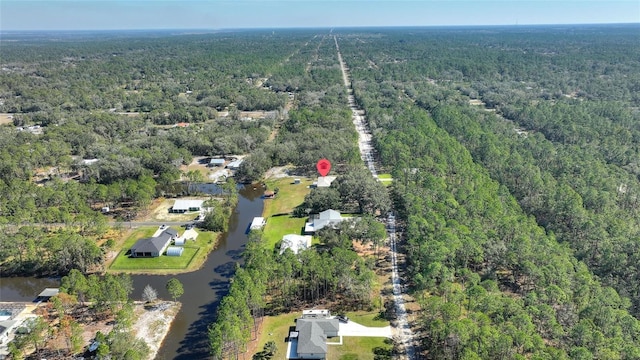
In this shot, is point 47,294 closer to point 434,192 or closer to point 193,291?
point 193,291

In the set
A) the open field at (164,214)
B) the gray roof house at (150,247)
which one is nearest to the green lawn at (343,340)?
the gray roof house at (150,247)

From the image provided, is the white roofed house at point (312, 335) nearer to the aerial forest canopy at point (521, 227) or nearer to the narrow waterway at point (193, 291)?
the narrow waterway at point (193, 291)

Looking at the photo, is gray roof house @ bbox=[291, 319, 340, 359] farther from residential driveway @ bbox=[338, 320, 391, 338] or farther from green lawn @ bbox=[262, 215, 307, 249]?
green lawn @ bbox=[262, 215, 307, 249]

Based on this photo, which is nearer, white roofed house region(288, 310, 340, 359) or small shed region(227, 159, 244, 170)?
white roofed house region(288, 310, 340, 359)

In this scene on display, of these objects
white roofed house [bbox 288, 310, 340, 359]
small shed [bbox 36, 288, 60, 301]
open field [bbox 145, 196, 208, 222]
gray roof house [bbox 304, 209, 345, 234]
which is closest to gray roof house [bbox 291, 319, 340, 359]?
white roofed house [bbox 288, 310, 340, 359]

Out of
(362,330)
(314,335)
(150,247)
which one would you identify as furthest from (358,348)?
(150,247)

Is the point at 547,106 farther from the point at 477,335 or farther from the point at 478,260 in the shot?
the point at 477,335

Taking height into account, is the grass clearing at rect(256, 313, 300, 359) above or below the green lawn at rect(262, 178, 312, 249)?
below
